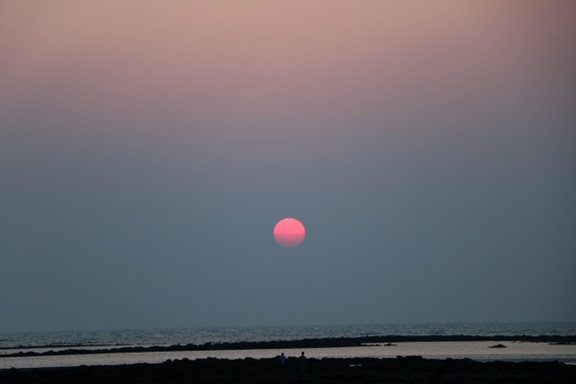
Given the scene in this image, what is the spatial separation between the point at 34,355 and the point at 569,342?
5350 cm

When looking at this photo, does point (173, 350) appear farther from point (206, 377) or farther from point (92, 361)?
point (206, 377)

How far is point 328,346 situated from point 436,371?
50.0 meters

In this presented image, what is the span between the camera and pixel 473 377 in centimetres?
5053

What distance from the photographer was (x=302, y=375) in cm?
5281

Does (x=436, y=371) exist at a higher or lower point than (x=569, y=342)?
lower

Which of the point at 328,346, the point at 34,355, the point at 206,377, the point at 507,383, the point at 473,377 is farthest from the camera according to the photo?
the point at 328,346

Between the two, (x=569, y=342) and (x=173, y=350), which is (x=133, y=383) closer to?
(x=173, y=350)

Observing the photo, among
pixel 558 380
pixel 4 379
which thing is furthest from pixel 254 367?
pixel 558 380

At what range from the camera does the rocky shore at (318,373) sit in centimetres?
5006

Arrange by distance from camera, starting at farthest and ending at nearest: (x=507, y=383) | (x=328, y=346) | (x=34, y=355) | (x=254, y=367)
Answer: (x=328, y=346), (x=34, y=355), (x=254, y=367), (x=507, y=383)

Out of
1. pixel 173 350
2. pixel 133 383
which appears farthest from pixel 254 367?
pixel 173 350

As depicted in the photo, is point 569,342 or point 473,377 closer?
point 473,377

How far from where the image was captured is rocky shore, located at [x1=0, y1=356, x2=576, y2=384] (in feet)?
164

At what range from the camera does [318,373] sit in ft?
178
